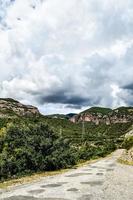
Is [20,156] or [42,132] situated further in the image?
[42,132]

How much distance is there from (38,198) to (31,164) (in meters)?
23.2

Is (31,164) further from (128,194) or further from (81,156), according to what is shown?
(81,156)

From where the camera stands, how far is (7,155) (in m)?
45.3

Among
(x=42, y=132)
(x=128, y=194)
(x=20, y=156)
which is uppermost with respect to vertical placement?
(x=42, y=132)

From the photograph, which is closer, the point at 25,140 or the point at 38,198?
the point at 38,198

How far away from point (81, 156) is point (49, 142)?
5143 cm

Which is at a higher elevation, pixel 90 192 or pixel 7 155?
pixel 7 155

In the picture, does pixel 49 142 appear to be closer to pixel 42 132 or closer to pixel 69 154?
pixel 42 132

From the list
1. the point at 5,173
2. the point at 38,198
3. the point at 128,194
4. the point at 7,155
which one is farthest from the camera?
the point at 7,155

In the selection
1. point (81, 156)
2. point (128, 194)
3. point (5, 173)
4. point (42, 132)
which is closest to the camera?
point (128, 194)

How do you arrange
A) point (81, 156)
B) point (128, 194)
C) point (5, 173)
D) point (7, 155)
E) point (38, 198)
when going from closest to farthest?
point (38, 198)
point (128, 194)
point (5, 173)
point (7, 155)
point (81, 156)

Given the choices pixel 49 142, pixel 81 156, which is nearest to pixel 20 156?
pixel 49 142

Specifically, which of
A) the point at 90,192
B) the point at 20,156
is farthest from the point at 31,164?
the point at 90,192

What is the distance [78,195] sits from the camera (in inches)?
857
